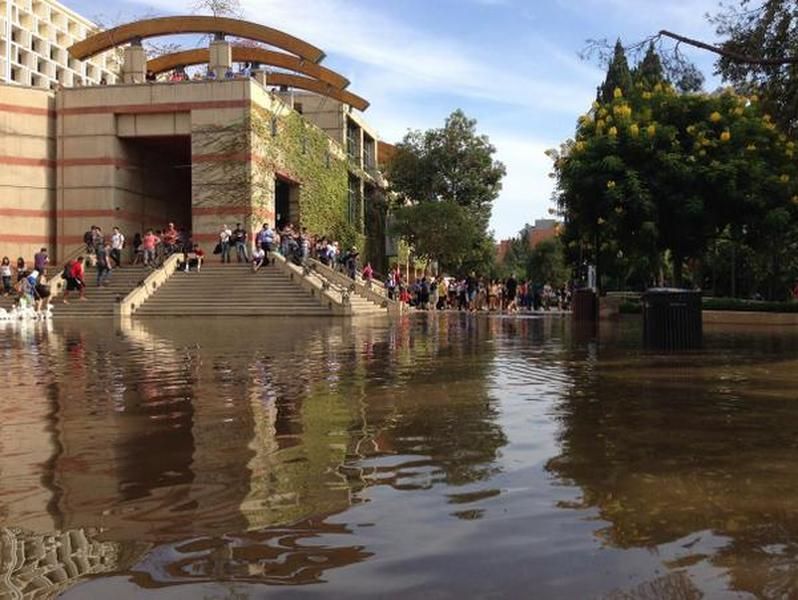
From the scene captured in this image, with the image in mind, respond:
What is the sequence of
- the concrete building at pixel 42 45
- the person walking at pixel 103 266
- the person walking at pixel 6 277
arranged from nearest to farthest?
the person walking at pixel 103 266 < the person walking at pixel 6 277 < the concrete building at pixel 42 45

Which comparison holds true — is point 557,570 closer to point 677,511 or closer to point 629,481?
point 677,511

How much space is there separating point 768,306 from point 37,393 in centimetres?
2216

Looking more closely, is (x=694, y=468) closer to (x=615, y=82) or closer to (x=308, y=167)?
(x=615, y=82)

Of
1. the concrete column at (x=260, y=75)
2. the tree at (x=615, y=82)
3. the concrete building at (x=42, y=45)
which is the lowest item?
the tree at (x=615, y=82)

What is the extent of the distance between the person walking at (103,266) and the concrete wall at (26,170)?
7.04m

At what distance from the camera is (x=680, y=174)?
2203 cm

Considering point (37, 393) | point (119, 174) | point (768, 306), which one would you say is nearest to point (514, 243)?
point (119, 174)

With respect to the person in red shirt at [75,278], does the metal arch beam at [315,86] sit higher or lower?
higher

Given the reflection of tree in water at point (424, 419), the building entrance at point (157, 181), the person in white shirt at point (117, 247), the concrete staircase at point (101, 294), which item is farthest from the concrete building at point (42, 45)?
the reflection of tree in water at point (424, 419)

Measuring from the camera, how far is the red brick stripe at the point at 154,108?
35156 mm

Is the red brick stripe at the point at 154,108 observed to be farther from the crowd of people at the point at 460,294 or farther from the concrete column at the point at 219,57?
the crowd of people at the point at 460,294

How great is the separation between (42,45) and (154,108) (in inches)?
2618

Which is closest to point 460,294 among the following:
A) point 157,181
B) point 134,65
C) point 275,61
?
point 275,61

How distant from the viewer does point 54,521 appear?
12.8 ft
